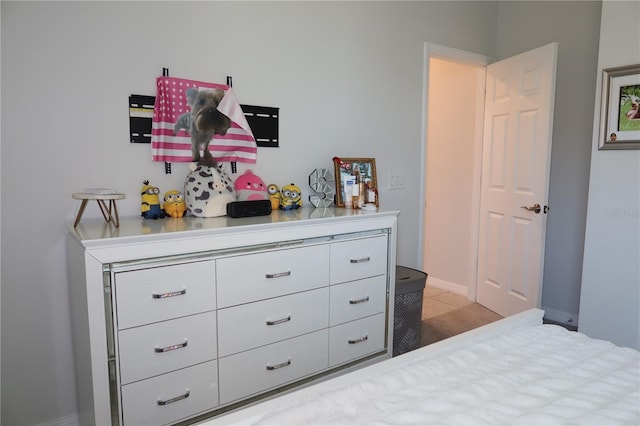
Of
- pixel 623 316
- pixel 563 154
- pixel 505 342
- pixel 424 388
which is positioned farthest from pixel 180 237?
pixel 563 154

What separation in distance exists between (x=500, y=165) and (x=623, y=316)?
1411 mm

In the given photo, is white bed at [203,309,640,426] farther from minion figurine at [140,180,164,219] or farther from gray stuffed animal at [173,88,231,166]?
gray stuffed animal at [173,88,231,166]

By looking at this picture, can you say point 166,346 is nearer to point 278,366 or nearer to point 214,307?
point 214,307

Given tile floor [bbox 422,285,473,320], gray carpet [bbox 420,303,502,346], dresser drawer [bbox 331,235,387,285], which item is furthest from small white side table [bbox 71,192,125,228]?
tile floor [bbox 422,285,473,320]

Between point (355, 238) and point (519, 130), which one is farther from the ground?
point (519, 130)

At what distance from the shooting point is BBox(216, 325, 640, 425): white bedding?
0.95m

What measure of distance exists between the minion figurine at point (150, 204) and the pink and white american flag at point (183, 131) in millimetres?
173

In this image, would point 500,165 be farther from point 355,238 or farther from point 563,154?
point 355,238

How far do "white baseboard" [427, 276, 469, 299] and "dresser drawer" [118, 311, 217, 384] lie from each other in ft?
9.31

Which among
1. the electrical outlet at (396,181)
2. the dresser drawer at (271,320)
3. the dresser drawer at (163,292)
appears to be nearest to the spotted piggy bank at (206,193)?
the dresser drawer at (163,292)

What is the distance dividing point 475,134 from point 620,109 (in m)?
1.24

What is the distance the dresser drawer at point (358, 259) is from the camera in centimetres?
214

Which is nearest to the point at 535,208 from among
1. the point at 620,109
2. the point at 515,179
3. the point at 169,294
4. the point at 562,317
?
the point at 515,179

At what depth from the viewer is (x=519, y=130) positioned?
3225 millimetres
